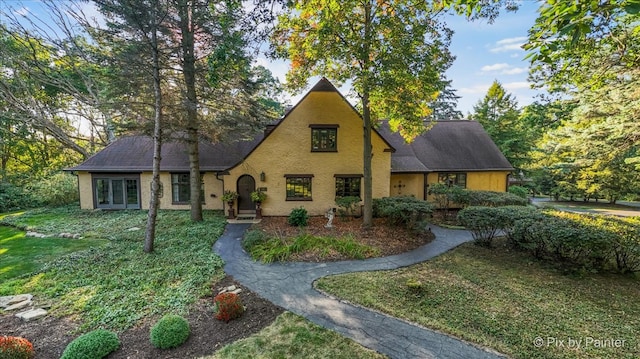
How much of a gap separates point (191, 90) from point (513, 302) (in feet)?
42.0

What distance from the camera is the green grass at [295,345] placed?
3.87 metres

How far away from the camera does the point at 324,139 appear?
43.8ft

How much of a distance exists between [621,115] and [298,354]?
49.3 feet

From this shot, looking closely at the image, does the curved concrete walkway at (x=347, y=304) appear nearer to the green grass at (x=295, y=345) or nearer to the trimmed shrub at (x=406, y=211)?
the green grass at (x=295, y=345)

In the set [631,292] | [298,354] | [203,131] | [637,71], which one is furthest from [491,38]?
[203,131]

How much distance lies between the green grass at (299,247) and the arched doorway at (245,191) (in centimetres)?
468

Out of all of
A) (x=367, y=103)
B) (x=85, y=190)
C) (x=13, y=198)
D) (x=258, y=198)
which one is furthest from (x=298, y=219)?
(x=13, y=198)

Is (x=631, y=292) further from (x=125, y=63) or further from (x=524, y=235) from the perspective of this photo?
(x=125, y=63)

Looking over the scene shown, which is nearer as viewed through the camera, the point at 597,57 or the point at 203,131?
the point at 597,57

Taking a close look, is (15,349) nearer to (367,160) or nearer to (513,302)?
(513,302)

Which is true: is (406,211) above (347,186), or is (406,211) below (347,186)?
below

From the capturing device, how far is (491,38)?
8.95 meters

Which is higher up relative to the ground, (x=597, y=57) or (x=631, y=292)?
(x=597, y=57)

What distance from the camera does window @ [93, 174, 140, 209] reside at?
15.0m
